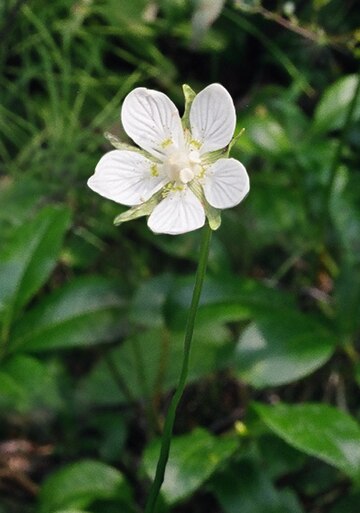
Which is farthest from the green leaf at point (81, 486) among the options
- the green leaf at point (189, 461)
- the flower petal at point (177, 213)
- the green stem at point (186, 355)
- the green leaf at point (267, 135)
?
the green leaf at point (267, 135)

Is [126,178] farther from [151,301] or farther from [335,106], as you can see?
[335,106]

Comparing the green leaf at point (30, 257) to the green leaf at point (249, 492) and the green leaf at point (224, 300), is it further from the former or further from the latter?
the green leaf at point (249, 492)

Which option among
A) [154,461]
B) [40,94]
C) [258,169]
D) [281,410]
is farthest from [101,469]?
[40,94]

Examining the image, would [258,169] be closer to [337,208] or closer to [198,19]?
[337,208]

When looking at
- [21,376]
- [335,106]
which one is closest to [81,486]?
[21,376]

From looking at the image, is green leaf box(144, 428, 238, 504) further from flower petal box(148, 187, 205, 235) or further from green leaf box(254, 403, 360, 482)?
flower petal box(148, 187, 205, 235)
